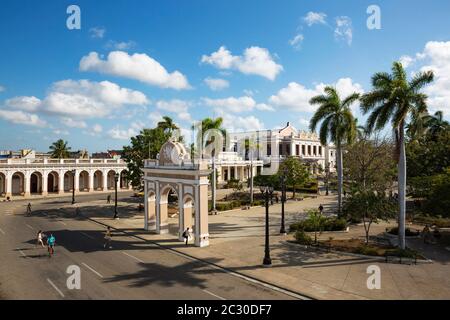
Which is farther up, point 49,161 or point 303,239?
point 49,161

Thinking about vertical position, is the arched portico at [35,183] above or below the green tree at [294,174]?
below

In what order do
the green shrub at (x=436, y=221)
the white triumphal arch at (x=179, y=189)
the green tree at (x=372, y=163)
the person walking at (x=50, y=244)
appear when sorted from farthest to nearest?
the green tree at (x=372, y=163) < the green shrub at (x=436, y=221) < the white triumphal arch at (x=179, y=189) < the person walking at (x=50, y=244)

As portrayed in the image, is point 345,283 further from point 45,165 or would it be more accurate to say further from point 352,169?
point 45,165

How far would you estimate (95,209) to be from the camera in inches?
1601

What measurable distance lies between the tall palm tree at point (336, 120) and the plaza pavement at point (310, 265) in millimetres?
8165

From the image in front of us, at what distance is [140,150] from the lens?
39.2m

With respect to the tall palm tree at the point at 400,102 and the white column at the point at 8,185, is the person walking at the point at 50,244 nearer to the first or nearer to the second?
the tall palm tree at the point at 400,102

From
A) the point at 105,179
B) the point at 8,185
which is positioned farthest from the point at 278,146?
the point at 8,185

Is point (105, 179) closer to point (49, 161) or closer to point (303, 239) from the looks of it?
point (49, 161)

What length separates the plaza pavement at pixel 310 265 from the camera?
49.5 ft

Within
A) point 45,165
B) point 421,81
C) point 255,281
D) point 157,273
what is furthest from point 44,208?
point 421,81

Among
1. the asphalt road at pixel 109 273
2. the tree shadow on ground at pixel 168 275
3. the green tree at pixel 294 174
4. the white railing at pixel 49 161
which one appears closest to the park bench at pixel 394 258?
the asphalt road at pixel 109 273

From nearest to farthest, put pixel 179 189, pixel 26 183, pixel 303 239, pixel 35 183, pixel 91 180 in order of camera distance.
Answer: pixel 303 239, pixel 179 189, pixel 26 183, pixel 35 183, pixel 91 180

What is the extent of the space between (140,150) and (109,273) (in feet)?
76.2
